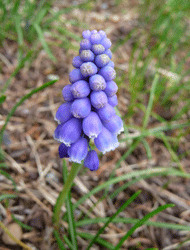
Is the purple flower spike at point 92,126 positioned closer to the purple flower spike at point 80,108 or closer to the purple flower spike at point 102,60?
the purple flower spike at point 80,108

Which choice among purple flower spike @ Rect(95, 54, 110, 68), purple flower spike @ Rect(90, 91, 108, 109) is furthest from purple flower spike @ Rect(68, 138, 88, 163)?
purple flower spike @ Rect(95, 54, 110, 68)

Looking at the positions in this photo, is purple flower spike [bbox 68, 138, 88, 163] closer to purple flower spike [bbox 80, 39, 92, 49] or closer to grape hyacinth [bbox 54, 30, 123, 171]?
grape hyacinth [bbox 54, 30, 123, 171]

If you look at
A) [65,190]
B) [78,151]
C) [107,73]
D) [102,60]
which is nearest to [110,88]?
[107,73]

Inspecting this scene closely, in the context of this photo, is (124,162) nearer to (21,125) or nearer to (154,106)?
(154,106)

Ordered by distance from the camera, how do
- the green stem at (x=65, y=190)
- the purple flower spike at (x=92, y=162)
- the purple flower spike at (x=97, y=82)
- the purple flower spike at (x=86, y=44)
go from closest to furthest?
the purple flower spike at (x=97, y=82), the purple flower spike at (x=86, y=44), the purple flower spike at (x=92, y=162), the green stem at (x=65, y=190)

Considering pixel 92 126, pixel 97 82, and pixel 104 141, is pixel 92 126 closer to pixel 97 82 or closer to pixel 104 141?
pixel 104 141

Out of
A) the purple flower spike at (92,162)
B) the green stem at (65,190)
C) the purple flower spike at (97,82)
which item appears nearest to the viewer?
the purple flower spike at (97,82)

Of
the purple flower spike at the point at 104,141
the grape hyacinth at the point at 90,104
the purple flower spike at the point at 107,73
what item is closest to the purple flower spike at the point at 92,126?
the grape hyacinth at the point at 90,104
